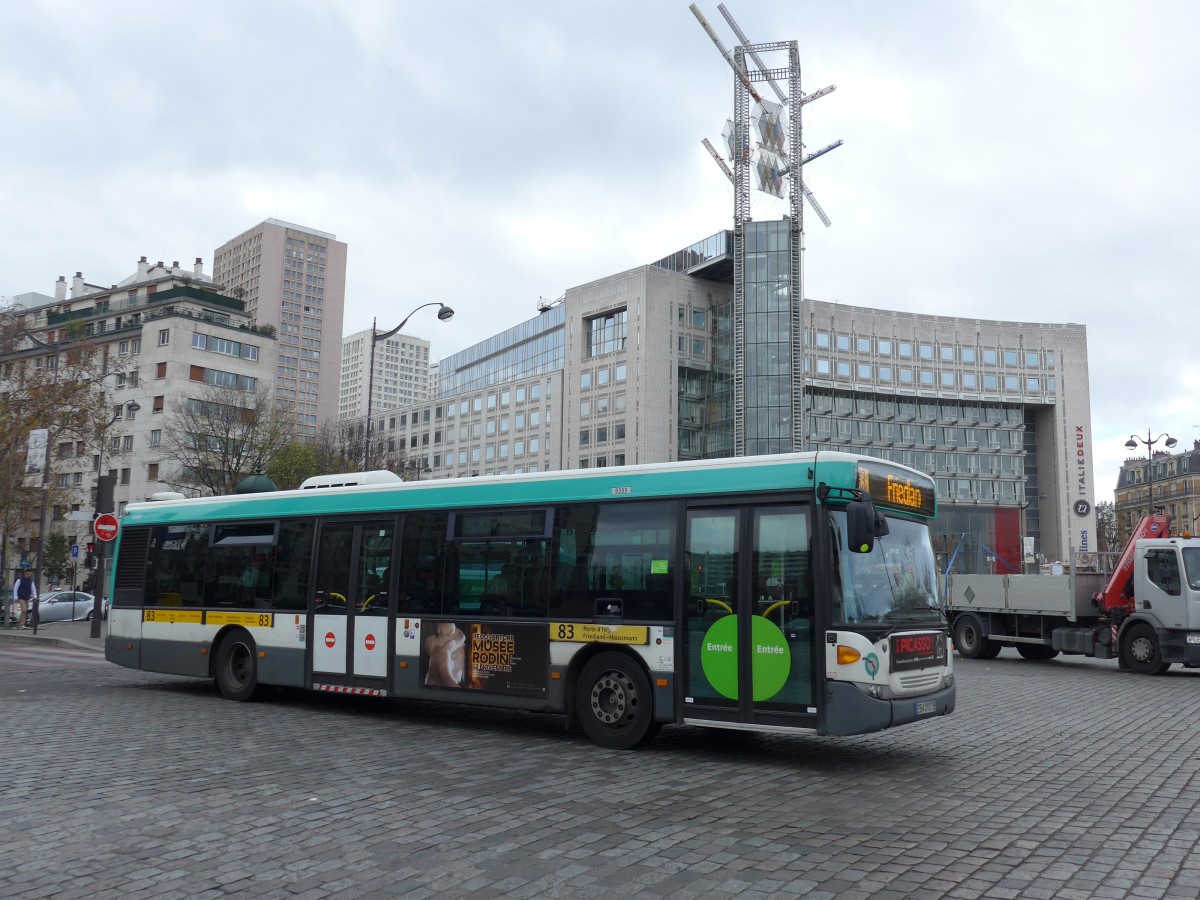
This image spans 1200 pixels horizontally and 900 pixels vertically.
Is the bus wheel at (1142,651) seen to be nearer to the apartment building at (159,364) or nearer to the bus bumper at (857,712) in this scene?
the bus bumper at (857,712)

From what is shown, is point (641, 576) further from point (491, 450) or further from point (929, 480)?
point (491, 450)

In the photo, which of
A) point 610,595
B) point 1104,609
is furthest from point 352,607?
point 1104,609

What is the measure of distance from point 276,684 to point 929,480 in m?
8.48

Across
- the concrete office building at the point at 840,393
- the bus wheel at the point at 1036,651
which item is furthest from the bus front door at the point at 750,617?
the concrete office building at the point at 840,393

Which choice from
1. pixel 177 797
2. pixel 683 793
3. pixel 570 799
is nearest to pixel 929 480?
pixel 683 793

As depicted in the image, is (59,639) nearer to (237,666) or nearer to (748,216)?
(237,666)

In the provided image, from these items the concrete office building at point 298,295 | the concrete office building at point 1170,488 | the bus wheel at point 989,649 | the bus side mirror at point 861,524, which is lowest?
the bus wheel at point 989,649

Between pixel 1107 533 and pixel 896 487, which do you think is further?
pixel 1107 533

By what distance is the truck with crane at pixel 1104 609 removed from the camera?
19.2 m

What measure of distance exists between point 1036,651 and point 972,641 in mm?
1418

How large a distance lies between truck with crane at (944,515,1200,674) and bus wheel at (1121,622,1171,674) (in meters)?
0.02

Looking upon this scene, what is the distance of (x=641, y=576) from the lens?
407 inches

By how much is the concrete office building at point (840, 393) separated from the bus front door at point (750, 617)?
262 feet

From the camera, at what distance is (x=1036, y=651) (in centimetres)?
2377
